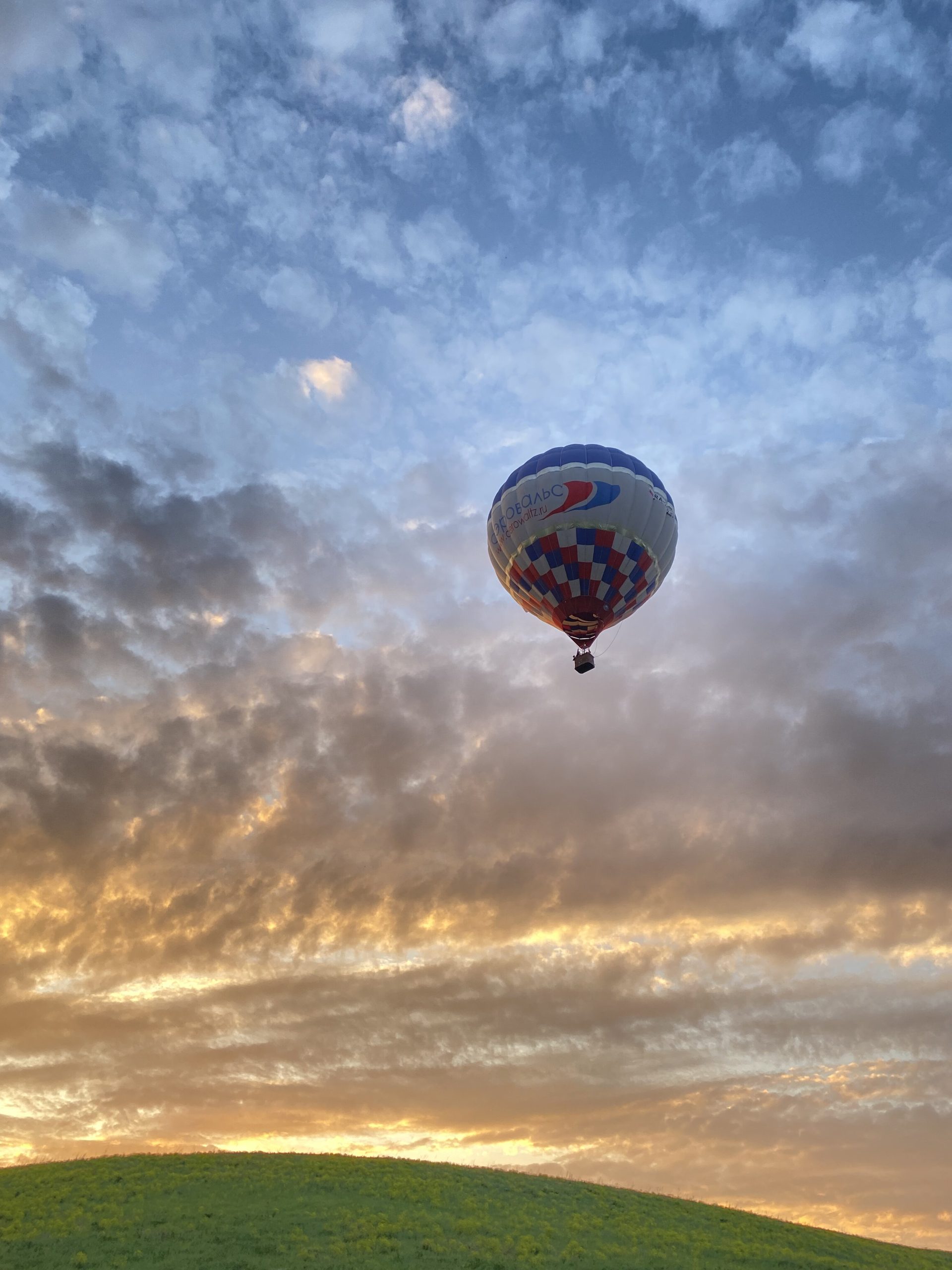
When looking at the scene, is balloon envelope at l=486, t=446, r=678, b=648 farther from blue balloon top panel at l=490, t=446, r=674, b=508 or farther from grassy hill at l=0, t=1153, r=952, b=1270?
grassy hill at l=0, t=1153, r=952, b=1270

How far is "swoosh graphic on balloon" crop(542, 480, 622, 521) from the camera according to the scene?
57.1 m

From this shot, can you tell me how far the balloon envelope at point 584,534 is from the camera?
57281 mm

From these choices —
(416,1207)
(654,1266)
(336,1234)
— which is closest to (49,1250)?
(336,1234)

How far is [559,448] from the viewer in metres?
60.0

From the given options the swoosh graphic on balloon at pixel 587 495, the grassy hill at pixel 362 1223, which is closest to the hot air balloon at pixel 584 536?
the swoosh graphic on balloon at pixel 587 495

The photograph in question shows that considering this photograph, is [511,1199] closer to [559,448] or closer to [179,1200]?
[179,1200]

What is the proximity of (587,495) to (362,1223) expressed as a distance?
137 feet

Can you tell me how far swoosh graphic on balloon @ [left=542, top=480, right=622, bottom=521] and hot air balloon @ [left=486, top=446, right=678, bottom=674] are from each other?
0.05 meters

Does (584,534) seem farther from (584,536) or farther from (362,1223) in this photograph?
(362,1223)

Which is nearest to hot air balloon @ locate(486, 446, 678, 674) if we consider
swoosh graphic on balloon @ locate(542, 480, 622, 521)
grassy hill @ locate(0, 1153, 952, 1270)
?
swoosh graphic on balloon @ locate(542, 480, 622, 521)

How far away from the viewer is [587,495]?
57156mm

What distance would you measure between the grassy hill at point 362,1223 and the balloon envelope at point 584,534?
3414 cm

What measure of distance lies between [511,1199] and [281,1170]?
13.3 m

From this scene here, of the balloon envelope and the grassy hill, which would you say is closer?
the grassy hill
